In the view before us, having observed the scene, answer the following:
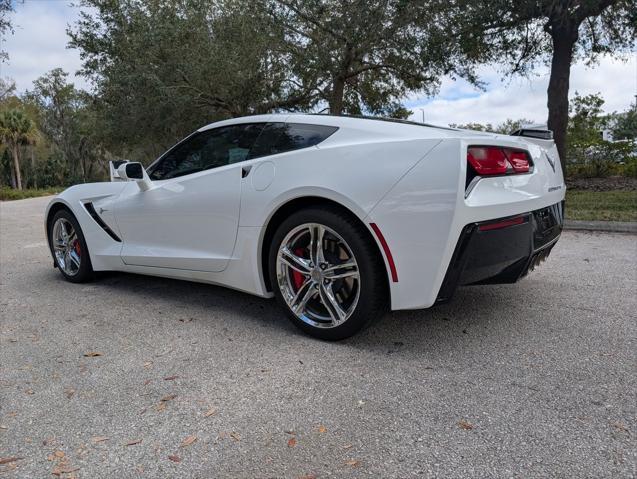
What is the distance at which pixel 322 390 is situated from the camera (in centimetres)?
246

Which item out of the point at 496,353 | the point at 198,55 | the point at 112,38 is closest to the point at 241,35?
the point at 198,55

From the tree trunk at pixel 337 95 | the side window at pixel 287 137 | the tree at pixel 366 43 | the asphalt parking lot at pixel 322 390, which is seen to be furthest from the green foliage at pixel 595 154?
the side window at pixel 287 137

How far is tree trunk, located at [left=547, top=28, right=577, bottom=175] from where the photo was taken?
11.0 meters

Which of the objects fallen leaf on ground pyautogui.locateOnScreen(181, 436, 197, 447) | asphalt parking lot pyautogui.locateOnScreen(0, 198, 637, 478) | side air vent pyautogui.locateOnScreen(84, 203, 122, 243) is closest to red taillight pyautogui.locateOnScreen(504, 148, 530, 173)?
asphalt parking lot pyautogui.locateOnScreen(0, 198, 637, 478)

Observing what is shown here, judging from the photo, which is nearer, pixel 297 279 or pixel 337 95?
pixel 297 279

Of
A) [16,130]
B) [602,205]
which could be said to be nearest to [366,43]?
[602,205]

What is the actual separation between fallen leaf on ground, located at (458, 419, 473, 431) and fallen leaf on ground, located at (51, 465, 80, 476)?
1.53 metres

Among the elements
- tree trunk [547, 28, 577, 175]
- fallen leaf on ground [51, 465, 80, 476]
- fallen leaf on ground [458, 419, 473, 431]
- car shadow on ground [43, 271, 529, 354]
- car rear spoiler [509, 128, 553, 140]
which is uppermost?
tree trunk [547, 28, 577, 175]

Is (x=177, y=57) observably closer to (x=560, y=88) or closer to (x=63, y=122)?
(x=560, y=88)

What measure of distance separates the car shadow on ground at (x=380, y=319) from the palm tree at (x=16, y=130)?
3666 cm

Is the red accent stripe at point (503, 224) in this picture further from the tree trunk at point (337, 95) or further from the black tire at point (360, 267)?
the tree trunk at point (337, 95)

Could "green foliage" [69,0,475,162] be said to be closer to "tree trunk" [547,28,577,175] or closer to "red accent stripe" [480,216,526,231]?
"tree trunk" [547,28,577,175]

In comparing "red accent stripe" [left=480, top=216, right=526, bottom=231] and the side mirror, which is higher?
the side mirror

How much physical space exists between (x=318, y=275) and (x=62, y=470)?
1635mm
